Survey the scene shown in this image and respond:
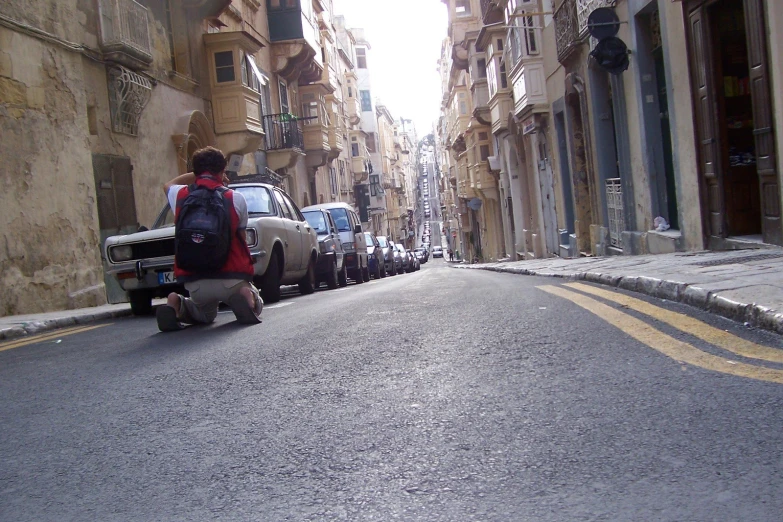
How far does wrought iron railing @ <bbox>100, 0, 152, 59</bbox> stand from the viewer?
16.4 metres

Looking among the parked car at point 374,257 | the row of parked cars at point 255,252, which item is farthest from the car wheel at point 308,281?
the parked car at point 374,257

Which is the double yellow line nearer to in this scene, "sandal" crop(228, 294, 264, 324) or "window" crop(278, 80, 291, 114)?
"sandal" crop(228, 294, 264, 324)

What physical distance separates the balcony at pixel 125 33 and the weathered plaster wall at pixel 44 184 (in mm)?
1449

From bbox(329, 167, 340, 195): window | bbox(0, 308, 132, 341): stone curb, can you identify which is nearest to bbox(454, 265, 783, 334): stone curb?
bbox(0, 308, 132, 341): stone curb

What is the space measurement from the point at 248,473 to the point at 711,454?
1.63 m

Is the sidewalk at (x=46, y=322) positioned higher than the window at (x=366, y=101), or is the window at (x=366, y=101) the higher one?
the window at (x=366, y=101)

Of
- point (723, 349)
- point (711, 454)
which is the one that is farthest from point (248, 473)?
point (723, 349)

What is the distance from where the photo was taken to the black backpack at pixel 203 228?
7.06 metres

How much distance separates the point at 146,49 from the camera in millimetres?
18250

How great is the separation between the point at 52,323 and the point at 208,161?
14.3 feet

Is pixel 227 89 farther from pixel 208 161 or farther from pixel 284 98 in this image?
pixel 208 161

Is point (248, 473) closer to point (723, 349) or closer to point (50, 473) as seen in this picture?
point (50, 473)

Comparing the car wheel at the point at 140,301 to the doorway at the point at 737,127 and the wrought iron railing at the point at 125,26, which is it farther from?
the doorway at the point at 737,127

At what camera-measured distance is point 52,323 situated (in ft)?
33.8
